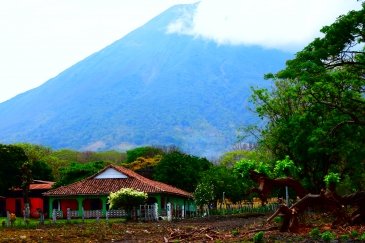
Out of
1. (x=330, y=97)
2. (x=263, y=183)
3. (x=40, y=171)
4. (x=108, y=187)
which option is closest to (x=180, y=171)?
(x=108, y=187)

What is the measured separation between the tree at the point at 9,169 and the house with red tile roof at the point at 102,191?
4058mm

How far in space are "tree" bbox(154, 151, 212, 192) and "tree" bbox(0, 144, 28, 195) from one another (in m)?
14.3

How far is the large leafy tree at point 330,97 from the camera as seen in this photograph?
18422mm

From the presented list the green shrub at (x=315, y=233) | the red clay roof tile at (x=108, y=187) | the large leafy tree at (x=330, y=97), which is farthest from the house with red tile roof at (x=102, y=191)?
the green shrub at (x=315, y=233)

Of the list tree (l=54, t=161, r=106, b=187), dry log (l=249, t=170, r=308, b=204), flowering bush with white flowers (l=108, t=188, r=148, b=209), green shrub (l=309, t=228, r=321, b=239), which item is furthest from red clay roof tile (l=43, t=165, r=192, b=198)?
green shrub (l=309, t=228, r=321, b=239)

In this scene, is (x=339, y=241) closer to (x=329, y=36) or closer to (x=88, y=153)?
(x=329, y=36)

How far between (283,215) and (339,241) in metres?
3.04

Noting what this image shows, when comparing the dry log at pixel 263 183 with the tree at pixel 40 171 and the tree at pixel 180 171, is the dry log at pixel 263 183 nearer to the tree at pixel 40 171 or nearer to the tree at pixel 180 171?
the tree at pixel 180 171

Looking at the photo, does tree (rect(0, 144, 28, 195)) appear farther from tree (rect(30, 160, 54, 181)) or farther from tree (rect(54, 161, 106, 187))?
tree (rect(30, 160, 54, 181))

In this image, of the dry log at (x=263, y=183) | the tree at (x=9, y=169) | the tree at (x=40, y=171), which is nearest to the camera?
the dry log at (x=263, y=183)

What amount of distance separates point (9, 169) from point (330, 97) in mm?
40121

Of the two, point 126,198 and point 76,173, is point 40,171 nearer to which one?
point 76,173

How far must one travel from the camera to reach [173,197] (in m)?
56.0

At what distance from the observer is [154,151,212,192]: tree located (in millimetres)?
59312
